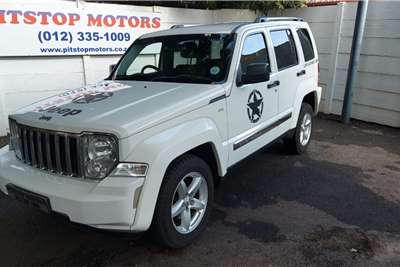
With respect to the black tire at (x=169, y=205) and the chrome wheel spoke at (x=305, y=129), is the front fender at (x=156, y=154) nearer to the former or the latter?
the black tire at (x=169, y=205)

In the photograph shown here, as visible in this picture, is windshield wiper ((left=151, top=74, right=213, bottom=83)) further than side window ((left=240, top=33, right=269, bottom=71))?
No

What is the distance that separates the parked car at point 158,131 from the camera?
248cm

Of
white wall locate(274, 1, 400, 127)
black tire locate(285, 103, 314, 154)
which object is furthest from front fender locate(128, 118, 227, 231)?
white wall locate(274, 1, 400, 127)

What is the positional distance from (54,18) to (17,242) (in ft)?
14.5

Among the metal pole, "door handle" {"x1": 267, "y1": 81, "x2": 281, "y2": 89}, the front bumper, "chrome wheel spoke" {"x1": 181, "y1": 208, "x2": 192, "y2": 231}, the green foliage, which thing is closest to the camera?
the front bumper

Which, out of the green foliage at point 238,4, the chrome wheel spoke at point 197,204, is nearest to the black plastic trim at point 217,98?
the chrome wheel spoke at point 197,204

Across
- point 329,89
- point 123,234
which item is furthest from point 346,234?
point 329,89

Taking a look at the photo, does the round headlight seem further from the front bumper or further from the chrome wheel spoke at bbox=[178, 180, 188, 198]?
the chrome wheel spoke at bbox=[178, 180, 188, 198]

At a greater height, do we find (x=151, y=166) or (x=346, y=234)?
(x=151, y=166)

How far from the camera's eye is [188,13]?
8.22 metres

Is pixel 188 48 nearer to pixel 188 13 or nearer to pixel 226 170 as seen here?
pixel 226 170

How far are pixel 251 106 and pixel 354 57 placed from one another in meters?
4.23

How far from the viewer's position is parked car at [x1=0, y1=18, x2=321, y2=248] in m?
2.48

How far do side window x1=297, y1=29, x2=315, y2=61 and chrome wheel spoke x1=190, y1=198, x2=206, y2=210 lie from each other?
289 cm
